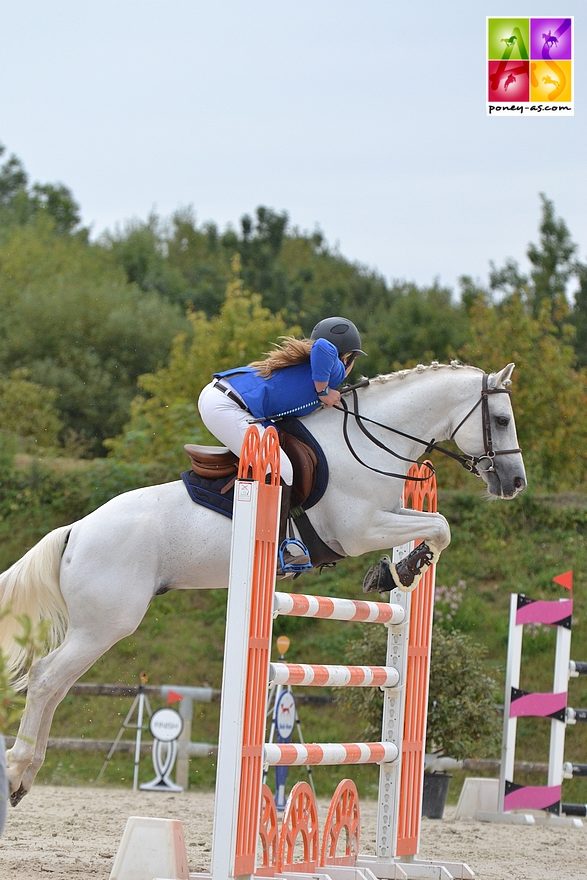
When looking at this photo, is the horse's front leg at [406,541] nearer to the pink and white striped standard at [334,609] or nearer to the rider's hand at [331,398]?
the pink and white striped standard at [334,609]

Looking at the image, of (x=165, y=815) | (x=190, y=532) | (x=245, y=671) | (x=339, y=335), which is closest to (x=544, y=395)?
(x=165, y=815)

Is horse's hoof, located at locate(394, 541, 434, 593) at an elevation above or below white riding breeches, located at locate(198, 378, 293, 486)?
below

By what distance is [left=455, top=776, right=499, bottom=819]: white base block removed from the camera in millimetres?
8852

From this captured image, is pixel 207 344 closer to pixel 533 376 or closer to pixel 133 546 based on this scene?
pixel 533 376

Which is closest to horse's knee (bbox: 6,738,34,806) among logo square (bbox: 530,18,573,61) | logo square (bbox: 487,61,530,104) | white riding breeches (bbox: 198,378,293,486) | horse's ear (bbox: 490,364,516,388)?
white riding breeches (bbox: 198,378,293,486)

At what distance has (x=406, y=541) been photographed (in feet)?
16.3

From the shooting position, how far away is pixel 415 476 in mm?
5289

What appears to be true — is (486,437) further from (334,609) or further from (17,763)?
(17,763)

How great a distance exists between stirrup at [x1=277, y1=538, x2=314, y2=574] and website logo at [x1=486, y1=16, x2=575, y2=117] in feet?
15.3

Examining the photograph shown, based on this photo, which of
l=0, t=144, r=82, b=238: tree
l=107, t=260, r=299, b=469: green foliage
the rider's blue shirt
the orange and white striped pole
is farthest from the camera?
l=0, t=144, r=82, b=238: tree

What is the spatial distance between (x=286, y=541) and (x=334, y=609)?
345mm

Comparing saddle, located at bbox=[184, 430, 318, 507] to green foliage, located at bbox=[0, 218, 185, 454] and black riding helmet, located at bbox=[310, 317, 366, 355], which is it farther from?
green foliage, located at bbox=[0, 218, 185, 454]

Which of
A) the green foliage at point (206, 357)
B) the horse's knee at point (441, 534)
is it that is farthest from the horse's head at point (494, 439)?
the green foliage at point (206, 357)

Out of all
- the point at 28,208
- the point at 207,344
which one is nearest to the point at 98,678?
the point at 207,344
